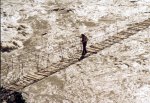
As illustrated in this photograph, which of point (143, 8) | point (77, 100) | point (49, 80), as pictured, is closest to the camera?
point (77, 100)

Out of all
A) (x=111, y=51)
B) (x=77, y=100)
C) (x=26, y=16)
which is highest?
(x=26, y=16)

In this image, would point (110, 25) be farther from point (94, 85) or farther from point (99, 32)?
point (94, 85)

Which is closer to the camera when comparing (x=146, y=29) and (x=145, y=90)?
(x=145, y=90)

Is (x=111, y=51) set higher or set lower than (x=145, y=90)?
higher

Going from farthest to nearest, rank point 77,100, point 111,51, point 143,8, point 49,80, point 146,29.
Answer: point 143,8 < point 146,29 < point 111,51 < point 49,80 < point 77,100

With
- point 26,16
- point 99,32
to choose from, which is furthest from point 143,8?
point 26,16

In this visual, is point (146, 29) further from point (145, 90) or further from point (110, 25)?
point (145, 90)
